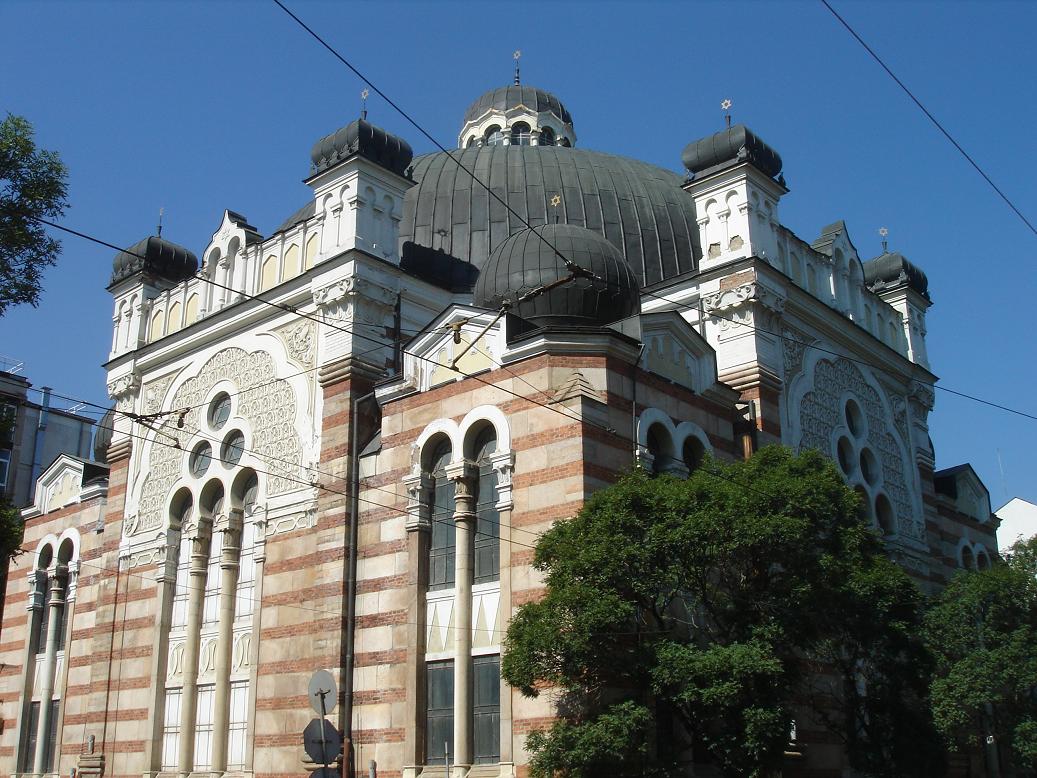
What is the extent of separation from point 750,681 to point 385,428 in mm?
9506

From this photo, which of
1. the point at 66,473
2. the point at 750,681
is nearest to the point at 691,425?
the point at 750,681

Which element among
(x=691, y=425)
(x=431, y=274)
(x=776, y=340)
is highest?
(x=431, y=274)

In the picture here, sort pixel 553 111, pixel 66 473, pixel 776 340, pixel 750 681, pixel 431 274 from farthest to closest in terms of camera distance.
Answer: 1. pixel 553 111
2. pixel 66 473
3. pixel 431 274
4. pixel 776 340
5. pixel 750 681

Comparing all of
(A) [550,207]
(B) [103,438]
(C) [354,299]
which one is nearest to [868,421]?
(A) [550,207]

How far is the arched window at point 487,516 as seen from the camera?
70.1ft

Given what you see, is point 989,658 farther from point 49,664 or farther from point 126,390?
point 49,664

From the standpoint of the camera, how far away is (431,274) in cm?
2838

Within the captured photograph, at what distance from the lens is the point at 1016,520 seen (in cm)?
5356

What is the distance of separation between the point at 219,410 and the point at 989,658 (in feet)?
58.5

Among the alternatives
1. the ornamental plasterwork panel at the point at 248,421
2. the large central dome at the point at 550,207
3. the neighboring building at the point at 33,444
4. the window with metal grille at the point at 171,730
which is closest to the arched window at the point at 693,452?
the large central dome at the point at 550,207

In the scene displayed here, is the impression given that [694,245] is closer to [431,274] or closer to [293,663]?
[431,274]

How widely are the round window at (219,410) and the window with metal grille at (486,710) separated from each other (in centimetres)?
997

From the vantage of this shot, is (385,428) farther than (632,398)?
Yes

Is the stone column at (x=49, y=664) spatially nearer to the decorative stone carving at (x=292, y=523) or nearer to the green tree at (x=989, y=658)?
the decorative stone carving at (x=292, y=523)
